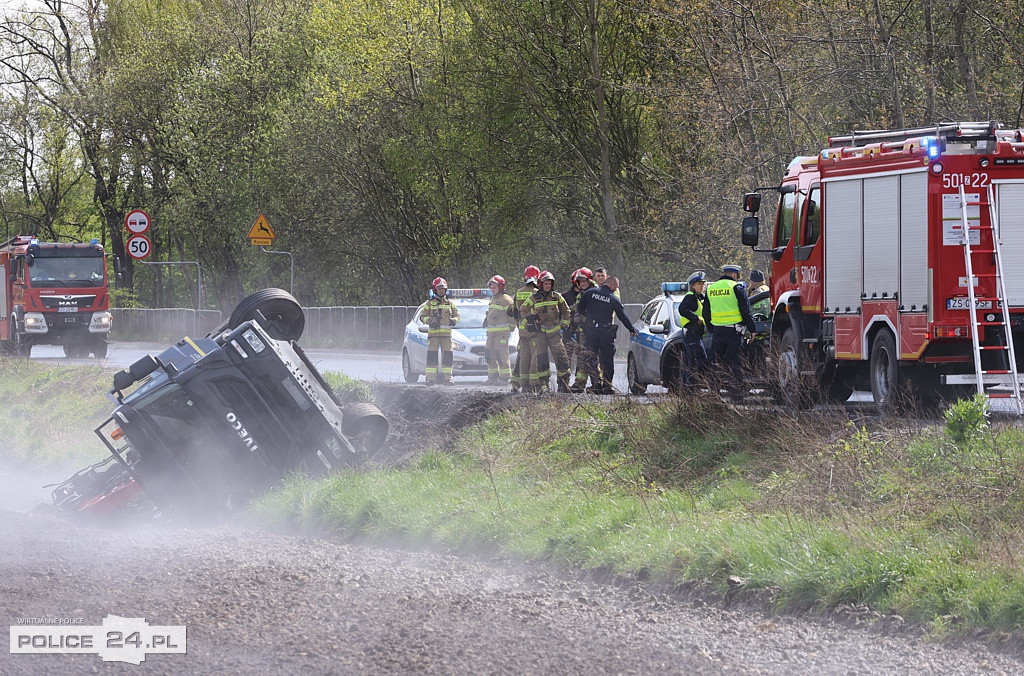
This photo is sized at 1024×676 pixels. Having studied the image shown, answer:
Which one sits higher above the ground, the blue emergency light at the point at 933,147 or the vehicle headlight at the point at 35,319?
the blue emergency light at the point at 933,147

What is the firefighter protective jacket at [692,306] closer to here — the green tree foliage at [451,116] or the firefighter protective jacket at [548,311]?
the firefighter protective jacket at [548,311]

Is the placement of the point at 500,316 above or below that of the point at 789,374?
above

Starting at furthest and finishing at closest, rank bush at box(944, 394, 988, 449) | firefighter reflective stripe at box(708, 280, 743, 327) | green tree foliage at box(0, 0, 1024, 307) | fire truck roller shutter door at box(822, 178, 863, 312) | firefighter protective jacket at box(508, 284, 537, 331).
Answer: green tree foliage at box(0, 0, 1024, 307)
firefighter protective jacket at box(508, 284, 537, 331)
firefighter reflective stripe at box(708, 280, 743, 327)
fire truck roller shutter door at box(822, 178, 863, 312)
bush at box(944, 394, 988, 449)

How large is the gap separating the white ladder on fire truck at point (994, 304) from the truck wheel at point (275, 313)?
658cm

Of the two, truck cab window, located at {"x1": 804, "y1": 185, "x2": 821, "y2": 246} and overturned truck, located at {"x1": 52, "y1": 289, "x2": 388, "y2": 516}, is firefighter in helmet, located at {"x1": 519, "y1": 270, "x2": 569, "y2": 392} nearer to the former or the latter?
truck cab window, located at {"x1": 804, "y1": 185, "x2": 821, "y2": 246}

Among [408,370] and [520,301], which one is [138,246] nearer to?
[408,370]

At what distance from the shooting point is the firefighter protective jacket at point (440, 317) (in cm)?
2075

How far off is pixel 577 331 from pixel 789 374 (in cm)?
529

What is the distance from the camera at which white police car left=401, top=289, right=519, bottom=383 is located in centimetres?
2284

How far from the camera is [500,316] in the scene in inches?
806

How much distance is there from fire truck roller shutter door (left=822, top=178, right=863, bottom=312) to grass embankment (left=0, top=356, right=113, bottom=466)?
34.1ft

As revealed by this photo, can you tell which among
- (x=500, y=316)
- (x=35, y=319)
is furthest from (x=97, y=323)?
(x=500, y=316)

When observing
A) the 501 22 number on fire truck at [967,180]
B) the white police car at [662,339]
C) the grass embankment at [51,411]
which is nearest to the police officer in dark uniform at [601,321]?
the white police car at [662,339]

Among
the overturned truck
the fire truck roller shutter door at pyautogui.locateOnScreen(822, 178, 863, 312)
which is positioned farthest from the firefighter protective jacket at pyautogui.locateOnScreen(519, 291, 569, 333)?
the overturned truck
